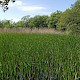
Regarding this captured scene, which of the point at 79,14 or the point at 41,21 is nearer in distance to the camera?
the point at 79,14

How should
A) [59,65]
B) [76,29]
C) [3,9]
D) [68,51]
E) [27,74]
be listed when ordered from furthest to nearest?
[76,29] → [3,9] → [68,51] → [59,65] → [27,74]

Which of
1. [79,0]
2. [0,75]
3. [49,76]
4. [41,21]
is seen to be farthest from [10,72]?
[41,21]

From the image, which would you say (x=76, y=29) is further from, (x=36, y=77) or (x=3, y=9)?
(x=36, y=77)

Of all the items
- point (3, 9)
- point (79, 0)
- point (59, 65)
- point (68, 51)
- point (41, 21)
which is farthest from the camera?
point (41, 21)

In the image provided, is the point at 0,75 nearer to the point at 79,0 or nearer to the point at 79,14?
the point at 79,14

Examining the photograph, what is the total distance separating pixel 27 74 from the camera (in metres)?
5.61

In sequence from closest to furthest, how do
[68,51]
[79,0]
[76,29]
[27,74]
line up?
[27,74] < [68,51] < [76,29] < [79,0]

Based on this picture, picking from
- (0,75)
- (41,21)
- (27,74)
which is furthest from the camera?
(41,21)

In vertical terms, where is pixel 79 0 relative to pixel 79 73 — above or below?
above

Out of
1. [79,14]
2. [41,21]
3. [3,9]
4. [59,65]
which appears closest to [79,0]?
[79,14]

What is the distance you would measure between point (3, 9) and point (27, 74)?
2042 cm

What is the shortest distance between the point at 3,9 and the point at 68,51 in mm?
17585

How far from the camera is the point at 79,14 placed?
97.3 feet

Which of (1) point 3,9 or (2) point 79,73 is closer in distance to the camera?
(2) point 79,73
